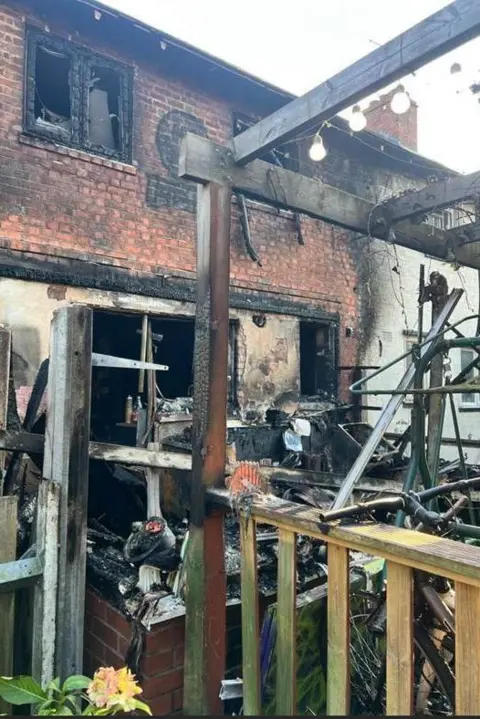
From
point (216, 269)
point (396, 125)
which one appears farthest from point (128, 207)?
point (396, 125)

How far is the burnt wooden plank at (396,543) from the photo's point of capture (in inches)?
49.5

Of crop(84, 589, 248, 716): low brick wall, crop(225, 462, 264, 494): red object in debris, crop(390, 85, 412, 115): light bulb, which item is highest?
crop(390, 85, 412, 115): light bulb

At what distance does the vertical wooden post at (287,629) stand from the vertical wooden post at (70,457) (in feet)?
3.04

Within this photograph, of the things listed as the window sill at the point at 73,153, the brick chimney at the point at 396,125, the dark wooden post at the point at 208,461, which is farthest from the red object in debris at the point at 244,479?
the brick chimney at the point at 396,125

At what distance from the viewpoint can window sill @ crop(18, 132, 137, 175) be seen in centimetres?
536

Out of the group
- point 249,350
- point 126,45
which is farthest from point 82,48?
point 249,350

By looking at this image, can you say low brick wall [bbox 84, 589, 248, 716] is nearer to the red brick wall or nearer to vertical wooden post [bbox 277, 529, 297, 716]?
vertical wooden post [bbox 277, 529, 297, 716]

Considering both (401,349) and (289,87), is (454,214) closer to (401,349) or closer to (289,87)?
(401,349)

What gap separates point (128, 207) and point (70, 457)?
182 inches

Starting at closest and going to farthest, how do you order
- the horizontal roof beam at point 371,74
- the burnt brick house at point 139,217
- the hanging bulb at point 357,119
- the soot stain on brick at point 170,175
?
the horizontal roof beam at point 371,74
the hanging bulb at point 357,119
the burnt brick house at point 139,217
the soot stain on brick at point 170,175

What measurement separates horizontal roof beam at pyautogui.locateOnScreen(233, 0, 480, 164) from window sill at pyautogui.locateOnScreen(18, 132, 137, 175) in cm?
409

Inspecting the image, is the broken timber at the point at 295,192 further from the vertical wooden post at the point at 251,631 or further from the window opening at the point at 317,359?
the window opening at the point at 317,359

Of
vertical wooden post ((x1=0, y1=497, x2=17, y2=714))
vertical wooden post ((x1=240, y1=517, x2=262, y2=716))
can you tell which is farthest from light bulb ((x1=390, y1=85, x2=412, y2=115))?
vertical wooden post ((x1=0, y1=497, x2=17, y2=714))

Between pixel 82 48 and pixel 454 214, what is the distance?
7892 mm
